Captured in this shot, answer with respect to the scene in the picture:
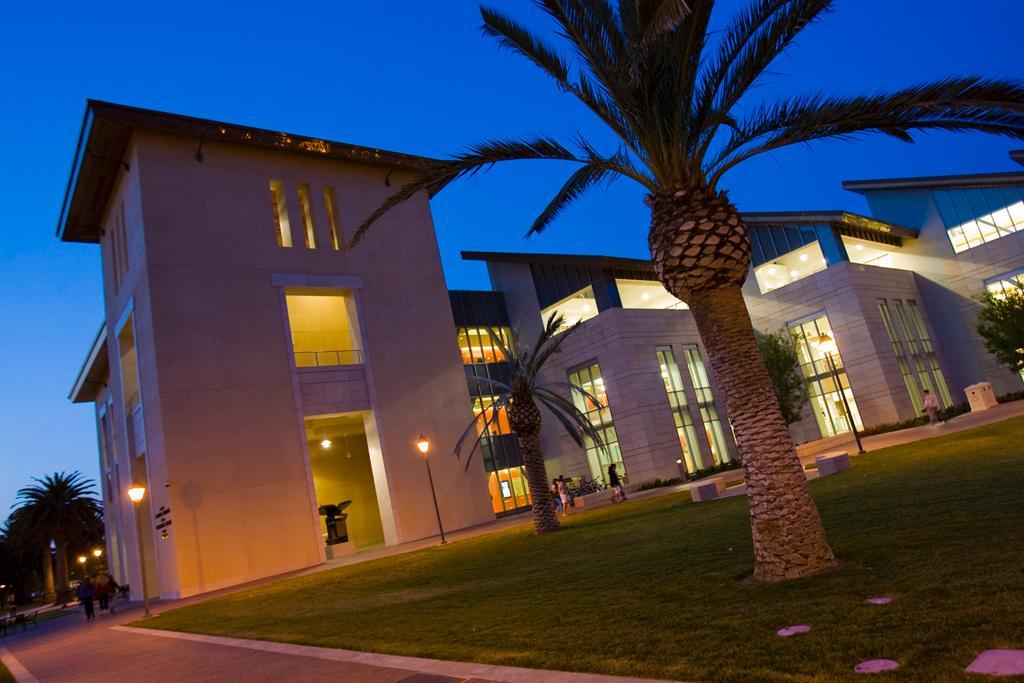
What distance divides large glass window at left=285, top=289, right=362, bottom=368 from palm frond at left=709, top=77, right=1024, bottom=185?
2578cm

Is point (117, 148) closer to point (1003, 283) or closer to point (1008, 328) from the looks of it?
point (1008, 328)

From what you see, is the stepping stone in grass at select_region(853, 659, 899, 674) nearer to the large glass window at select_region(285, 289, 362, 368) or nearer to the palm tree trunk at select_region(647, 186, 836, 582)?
the palm tree trunk at select_region(647, 186, 836, 582)

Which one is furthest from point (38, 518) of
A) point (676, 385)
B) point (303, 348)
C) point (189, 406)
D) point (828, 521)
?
point (828, 521)

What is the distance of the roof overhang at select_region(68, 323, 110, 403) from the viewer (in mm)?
40344

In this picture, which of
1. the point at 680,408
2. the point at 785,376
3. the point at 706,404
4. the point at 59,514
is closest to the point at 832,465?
the point at 785,376

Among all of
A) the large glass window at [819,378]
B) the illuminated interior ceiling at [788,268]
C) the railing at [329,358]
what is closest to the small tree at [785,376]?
the large glass window at [819,378]

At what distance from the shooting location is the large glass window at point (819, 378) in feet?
137

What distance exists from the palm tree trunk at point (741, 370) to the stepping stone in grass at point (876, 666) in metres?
3.25

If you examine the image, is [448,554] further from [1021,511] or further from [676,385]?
[676,385]

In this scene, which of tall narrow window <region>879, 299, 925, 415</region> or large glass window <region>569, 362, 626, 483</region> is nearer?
tall narrow window <region>879, 299, 925, 415</region>

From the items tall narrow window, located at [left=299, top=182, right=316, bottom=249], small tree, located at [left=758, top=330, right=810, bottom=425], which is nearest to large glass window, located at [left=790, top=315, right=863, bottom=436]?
small tree, located at [left=758, top=330, right=810, bottom=425]

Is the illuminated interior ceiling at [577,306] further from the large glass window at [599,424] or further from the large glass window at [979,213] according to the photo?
the large glass window at [979,213]

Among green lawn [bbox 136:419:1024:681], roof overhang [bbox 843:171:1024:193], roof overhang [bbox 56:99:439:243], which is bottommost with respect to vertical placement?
green lawn [bbox 136:419:1024:681]

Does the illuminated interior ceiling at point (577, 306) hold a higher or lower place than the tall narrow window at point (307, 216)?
lower
